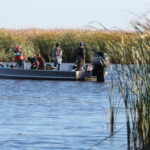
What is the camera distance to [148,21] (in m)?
11.4

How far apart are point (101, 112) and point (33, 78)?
535 inches

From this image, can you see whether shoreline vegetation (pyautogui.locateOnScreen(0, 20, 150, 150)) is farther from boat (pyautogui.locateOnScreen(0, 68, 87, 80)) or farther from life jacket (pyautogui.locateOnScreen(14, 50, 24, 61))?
boat (pyautogui.locateOnScreen(0, 68, 87, 80))

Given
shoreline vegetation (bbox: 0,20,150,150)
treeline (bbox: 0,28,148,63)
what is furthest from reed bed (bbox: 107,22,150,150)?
treeline (bbox: 0,28,148,63)

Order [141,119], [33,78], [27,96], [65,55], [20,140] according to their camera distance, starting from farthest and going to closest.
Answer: [65,55]
[33,78]
[27,96]
[20,140]
[141,119]

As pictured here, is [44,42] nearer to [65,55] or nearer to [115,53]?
[65,55]

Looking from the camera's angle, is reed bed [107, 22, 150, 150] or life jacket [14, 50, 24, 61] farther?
life jacket [14, 50, 24, 61]

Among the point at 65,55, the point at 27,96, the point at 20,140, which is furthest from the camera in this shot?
the point at 65,55

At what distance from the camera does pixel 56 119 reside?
1880 cm

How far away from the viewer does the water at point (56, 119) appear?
575 inches

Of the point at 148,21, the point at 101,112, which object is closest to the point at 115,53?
the point at 148,21

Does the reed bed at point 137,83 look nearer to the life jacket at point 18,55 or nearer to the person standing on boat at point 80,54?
the person standing on boat at point 80,54

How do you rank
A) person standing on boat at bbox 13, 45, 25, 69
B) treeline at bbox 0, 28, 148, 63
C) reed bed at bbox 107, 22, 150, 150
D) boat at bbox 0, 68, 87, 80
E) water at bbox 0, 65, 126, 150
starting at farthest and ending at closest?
treeline at bbox 0, 28, 148, 63 → boat at bbox 0, 68, 87, 80 → person standing on boat at bbox 13, 45, 25, 69 → water at bbox 0, 65, 126, 150 → reed bed at bbox 107, 22, 150, 150

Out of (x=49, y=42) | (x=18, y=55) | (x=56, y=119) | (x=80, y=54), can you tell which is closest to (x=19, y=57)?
(x=18, y=55)

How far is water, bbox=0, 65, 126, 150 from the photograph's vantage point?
1460 cm
